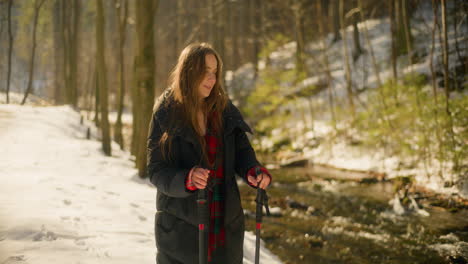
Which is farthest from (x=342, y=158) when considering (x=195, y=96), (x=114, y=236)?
(x=195, y=96)

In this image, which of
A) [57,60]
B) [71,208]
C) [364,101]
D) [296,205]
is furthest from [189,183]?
[57,60]

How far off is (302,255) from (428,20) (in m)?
22.6

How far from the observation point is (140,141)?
7.84 meters

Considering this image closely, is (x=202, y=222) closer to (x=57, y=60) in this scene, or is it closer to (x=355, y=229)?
(x=355, y=229)

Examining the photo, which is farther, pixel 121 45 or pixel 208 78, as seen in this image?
pixel 121 45

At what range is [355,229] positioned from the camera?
7676 millimetres

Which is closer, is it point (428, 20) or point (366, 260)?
point (366, 260)

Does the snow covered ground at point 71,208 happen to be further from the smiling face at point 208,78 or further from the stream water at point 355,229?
the smiling face at point 208,78

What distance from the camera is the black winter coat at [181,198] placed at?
209cm

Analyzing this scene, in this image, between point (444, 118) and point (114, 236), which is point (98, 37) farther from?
point (444, 118)

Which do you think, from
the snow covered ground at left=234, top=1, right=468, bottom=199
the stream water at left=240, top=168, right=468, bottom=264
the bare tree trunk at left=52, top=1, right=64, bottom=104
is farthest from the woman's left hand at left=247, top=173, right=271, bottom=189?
the bare tree trunk at left=52, top=1, right=64, bottom=104

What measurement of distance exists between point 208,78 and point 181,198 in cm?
76

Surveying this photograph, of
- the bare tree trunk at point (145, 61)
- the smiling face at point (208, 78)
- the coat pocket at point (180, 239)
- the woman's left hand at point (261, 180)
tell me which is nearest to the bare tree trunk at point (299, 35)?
the bare tree trunk at point (145, 61)

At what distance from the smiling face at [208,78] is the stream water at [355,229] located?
464 cm
